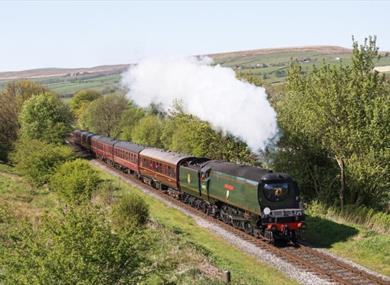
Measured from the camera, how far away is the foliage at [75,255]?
47.6 ft

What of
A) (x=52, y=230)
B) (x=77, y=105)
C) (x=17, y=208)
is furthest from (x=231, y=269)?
(x=77, y=105)

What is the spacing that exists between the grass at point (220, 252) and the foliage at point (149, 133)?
123 feet

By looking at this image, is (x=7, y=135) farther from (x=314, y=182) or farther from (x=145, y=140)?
(x=314, y=182)

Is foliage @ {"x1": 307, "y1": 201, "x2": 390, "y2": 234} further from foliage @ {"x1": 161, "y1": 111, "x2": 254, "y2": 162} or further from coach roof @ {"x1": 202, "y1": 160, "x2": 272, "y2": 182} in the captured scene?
foliage @ {"x1": 161, "y1": 111, "x2": 254, "y2": 162}

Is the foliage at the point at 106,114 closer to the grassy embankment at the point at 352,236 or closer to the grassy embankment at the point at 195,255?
the grassy embankment at the point at 195,255

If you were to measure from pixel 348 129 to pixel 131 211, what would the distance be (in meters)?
14.0

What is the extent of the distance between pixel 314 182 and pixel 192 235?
1114 centimetres

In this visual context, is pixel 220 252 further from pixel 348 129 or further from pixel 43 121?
pixel 43 121

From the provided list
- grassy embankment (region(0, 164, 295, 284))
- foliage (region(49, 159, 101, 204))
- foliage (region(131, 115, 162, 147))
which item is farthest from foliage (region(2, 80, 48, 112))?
grassy embankment (region(0, 164, 295, 284))

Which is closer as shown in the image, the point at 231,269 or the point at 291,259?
the point at 231,269

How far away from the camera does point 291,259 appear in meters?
22.5

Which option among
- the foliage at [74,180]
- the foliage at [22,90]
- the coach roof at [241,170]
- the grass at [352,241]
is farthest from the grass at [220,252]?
the foliage at [22,90]

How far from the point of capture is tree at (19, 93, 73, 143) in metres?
62.9

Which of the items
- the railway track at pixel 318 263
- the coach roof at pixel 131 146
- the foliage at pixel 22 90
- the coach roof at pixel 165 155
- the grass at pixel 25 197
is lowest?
the grass at pixel 25 197
